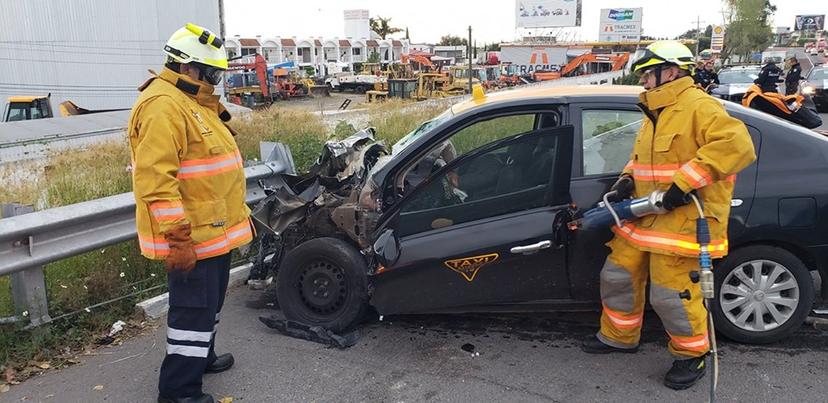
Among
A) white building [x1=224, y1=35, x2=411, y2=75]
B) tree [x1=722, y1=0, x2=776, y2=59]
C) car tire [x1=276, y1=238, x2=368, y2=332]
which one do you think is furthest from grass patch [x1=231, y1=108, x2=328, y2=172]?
tree [x1=722, y1=0, x2=776, y2=59]

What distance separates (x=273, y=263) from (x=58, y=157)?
5325 mm

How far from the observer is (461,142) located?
4848mm

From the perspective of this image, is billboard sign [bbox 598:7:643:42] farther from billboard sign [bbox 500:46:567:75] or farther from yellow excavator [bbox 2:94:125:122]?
yellow excavator [bbox 2:94:125:122]

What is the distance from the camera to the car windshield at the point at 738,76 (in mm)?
19188

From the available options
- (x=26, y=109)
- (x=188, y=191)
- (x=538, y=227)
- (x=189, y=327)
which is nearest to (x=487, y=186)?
(x=538, y=227)

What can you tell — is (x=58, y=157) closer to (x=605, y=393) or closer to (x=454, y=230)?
(x=454, y=230)

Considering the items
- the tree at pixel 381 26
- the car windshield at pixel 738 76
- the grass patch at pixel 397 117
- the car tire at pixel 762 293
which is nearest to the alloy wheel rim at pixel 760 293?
the car tire at pixel 762 293

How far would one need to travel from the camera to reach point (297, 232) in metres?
4.32

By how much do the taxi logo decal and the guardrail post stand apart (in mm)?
2560

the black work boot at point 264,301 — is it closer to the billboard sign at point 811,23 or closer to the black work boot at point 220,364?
the black work boot at point 220,364

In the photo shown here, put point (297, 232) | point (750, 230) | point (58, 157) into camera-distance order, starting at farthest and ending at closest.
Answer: point (58, 157) → point (297, 232) → point (750, 230)

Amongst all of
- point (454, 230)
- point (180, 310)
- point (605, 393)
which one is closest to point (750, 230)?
point (605, 393)

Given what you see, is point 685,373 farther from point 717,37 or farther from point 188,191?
point 717,37

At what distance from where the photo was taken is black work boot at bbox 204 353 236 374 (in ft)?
12.0
